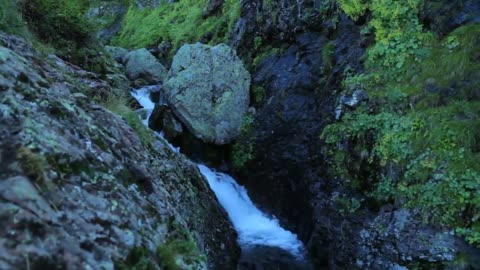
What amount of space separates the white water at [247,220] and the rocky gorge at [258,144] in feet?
0.13

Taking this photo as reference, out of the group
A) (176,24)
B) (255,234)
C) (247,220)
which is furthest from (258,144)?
(176,24)

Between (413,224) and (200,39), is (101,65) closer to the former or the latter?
(413,224)

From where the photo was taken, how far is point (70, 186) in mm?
3178

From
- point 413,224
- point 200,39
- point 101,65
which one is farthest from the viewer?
point 200,39

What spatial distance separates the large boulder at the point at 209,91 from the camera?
11.1 m

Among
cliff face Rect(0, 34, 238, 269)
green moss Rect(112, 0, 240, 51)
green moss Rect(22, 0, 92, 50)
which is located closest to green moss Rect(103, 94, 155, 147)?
cliff face Rect(0, 34, 238, 269)

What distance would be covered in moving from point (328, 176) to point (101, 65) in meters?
5.37

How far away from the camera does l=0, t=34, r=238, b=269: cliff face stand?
269cm

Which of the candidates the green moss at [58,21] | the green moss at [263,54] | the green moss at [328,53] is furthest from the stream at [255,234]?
the green moss at [58,21]

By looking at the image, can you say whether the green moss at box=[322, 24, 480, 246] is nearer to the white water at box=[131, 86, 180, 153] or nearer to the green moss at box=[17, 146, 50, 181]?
the green moss at box=[17, 146, 50, 181]

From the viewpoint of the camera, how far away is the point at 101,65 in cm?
905

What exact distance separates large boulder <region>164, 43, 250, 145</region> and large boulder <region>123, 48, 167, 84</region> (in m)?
3.69

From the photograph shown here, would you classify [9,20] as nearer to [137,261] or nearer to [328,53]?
[137,261]

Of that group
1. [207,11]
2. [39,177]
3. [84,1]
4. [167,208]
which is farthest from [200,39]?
[39,177]
